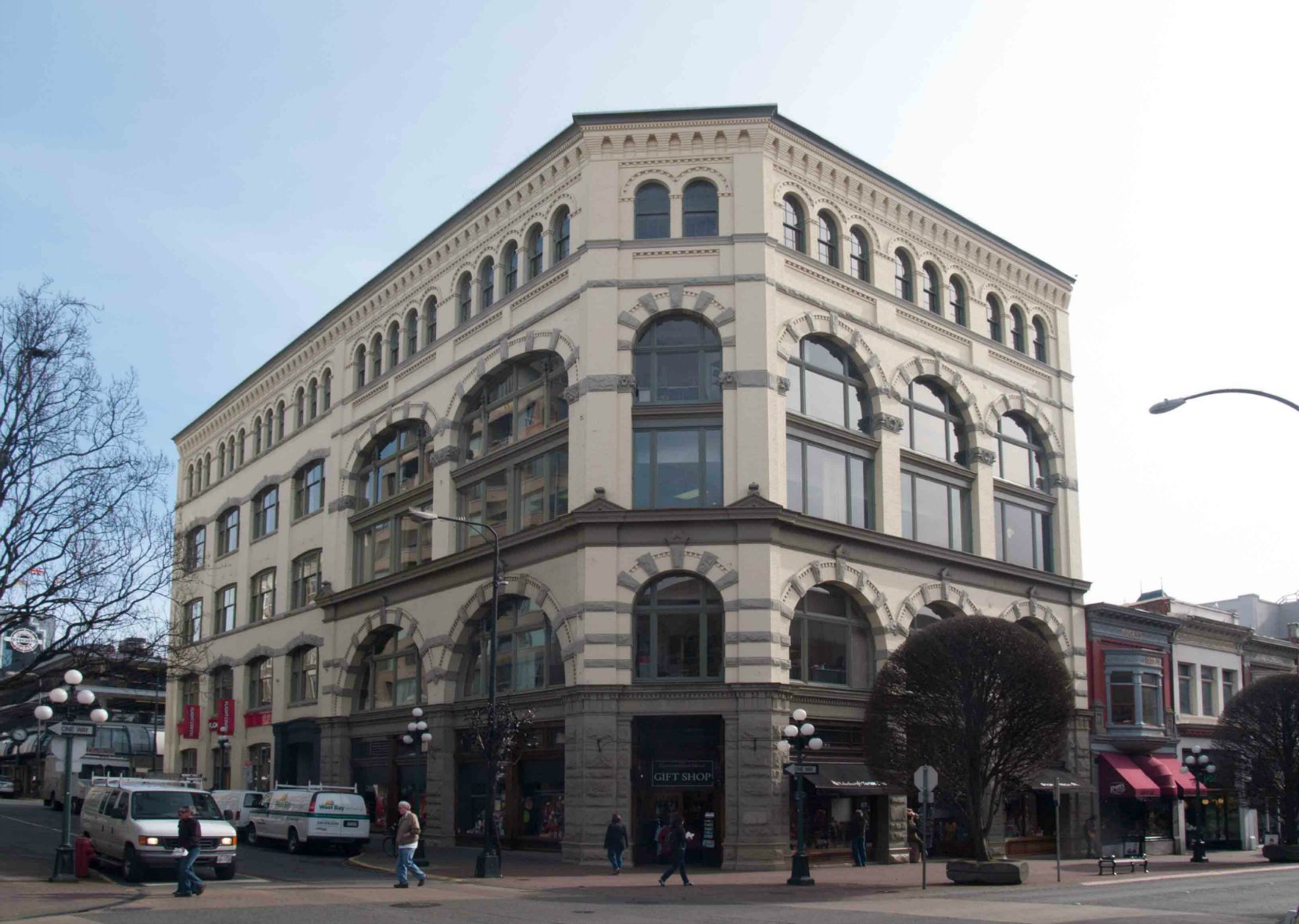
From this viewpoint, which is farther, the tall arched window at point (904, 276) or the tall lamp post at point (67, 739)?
the tall arched window at point (904, 276)

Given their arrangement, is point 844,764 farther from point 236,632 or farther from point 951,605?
point 236,632

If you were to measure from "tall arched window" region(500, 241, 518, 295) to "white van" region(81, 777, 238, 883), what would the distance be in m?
19.5

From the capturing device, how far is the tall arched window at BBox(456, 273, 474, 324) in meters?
46.9

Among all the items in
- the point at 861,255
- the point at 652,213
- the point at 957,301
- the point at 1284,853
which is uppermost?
the point at 652,213

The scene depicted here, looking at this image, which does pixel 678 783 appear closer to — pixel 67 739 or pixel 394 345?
pixel 67 739

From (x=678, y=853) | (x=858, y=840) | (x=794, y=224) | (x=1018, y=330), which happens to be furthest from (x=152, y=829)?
(x=1018, y=330)

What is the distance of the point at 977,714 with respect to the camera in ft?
112

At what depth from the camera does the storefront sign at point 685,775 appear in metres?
37.3

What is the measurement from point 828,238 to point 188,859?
2650 centimetres

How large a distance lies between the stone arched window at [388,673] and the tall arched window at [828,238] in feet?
64.4

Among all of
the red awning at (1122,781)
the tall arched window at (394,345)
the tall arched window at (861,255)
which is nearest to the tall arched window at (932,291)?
the tall arched window at (861,255)

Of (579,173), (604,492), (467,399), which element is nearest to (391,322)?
(467,399)

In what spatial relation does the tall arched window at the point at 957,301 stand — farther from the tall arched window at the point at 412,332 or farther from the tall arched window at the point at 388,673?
the tall arched window at the point at 388,673

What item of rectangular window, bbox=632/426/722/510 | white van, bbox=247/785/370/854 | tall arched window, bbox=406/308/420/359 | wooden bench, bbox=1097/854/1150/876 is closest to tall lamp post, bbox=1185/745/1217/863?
wooden bench, bbox=1097/854/1150/876
